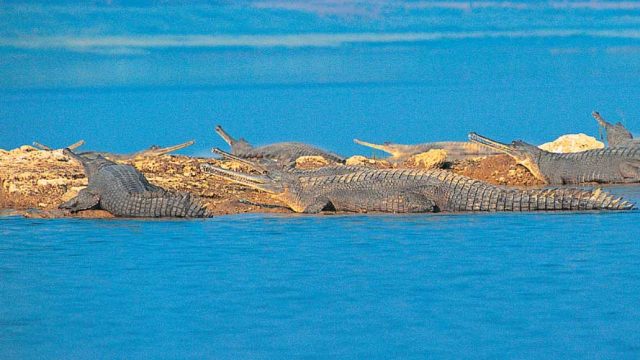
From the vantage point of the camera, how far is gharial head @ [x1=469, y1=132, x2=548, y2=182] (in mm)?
18875

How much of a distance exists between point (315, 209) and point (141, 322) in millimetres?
6357

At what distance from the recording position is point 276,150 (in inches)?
950

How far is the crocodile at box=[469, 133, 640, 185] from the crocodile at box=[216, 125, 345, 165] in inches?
165

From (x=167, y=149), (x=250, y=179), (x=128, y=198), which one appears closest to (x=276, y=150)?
(x=167, y=149)

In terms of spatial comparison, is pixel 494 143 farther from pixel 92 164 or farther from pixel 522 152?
pixel 92 164

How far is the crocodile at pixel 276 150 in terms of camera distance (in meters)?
23.1

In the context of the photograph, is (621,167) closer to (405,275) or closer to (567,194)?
(567,194)

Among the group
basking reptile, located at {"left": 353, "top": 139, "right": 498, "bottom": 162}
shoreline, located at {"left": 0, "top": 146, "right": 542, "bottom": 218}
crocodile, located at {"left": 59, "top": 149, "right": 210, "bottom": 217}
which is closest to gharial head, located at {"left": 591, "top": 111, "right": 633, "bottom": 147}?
basking reptile, located at {"left": 353, "top": 139, "right": 498, "bottom": 162}

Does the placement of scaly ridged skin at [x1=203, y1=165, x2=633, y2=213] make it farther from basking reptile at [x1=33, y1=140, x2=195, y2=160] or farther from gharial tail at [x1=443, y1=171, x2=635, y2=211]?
basking reptile at [x1=33, y1=140, x2=195, y2=160]

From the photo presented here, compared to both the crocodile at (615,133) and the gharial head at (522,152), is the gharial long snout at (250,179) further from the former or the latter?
the crocodile at (615,133)

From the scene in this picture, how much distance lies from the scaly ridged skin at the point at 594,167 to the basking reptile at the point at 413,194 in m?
4.08

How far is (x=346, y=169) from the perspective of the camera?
16.1m

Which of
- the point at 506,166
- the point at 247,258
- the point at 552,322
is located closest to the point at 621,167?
the point at 506,166

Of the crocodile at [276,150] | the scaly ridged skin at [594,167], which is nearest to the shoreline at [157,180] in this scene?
the scaly ridged skin at [594,167]
